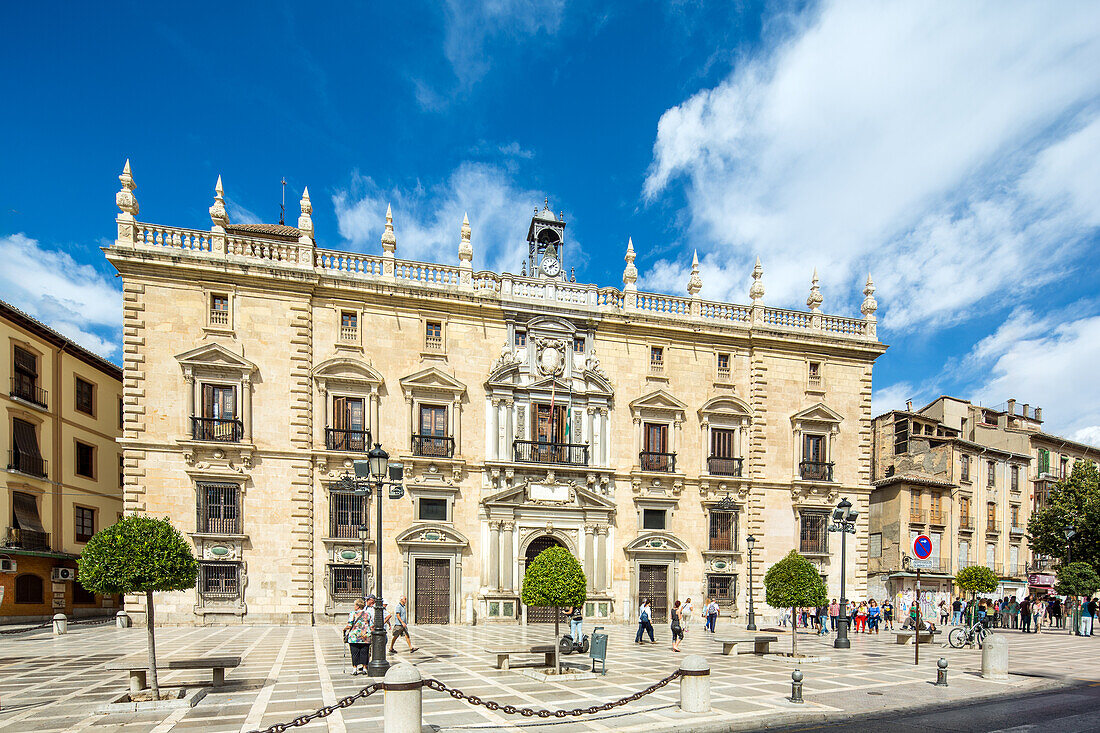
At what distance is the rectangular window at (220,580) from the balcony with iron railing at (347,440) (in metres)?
5.59

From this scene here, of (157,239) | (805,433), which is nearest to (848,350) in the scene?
(805,433)

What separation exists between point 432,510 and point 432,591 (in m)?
3.20

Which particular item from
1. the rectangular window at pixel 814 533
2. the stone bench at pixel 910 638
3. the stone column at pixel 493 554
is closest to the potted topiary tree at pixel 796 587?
the stone bench at pixel 910 638

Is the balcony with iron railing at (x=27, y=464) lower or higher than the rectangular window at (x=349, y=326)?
lower

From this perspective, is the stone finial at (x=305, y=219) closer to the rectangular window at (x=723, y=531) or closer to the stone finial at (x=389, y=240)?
the stone finial at (x=389, y=240)

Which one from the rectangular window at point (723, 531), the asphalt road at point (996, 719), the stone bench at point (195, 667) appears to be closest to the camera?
the asphalt road at point (996, 719)

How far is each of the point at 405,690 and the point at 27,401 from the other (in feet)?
88.3

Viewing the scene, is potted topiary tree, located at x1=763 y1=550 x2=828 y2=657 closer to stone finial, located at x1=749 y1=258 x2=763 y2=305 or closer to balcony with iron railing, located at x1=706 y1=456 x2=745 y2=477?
balcony with iron railing, located at x1=706 y1=456 x2=745 y2=477

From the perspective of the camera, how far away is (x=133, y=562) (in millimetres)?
11422

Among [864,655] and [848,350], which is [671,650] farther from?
[848,350]

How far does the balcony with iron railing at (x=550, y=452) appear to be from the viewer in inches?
1057

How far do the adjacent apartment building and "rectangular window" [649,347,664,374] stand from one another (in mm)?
26750

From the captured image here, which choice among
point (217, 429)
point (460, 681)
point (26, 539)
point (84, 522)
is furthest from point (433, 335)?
point (84, 522)

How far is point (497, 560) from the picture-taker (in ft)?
84.8
